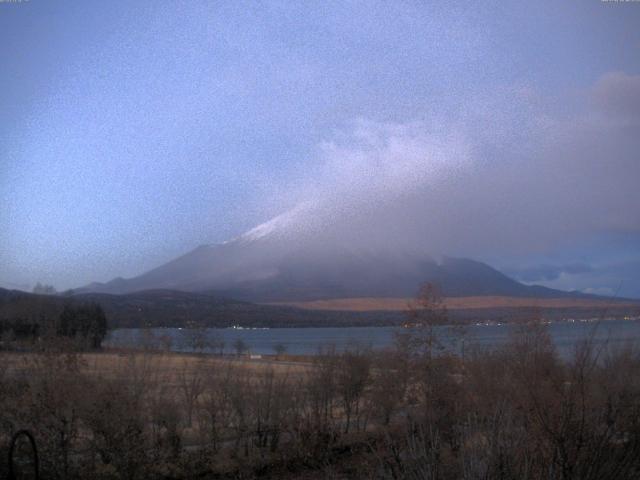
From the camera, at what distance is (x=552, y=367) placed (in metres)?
11.3

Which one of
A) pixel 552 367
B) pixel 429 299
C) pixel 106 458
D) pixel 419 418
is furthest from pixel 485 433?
pixel 429 299

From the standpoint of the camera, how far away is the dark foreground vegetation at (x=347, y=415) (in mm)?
7996

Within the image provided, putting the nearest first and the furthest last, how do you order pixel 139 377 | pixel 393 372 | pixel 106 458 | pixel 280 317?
pixel 106 458 → pixel 139 377 → pixel 393 372 → pixel 280 317

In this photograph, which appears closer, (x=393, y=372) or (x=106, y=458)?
(x=106, y=458)

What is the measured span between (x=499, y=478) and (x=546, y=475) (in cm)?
84

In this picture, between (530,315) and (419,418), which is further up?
(530,315)

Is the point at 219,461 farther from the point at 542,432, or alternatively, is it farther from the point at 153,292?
the point at 153,292

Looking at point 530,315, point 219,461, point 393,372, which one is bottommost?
point 219,461

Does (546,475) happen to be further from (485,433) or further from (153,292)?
(153,292)

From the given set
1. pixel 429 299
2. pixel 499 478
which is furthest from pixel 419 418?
pixel 499 478

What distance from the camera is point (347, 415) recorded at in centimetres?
2072

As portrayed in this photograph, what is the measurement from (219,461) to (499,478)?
1041 cm

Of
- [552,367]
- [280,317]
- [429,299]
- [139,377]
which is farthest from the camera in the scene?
[280,317]

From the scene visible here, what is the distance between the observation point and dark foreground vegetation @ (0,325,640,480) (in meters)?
8.00
